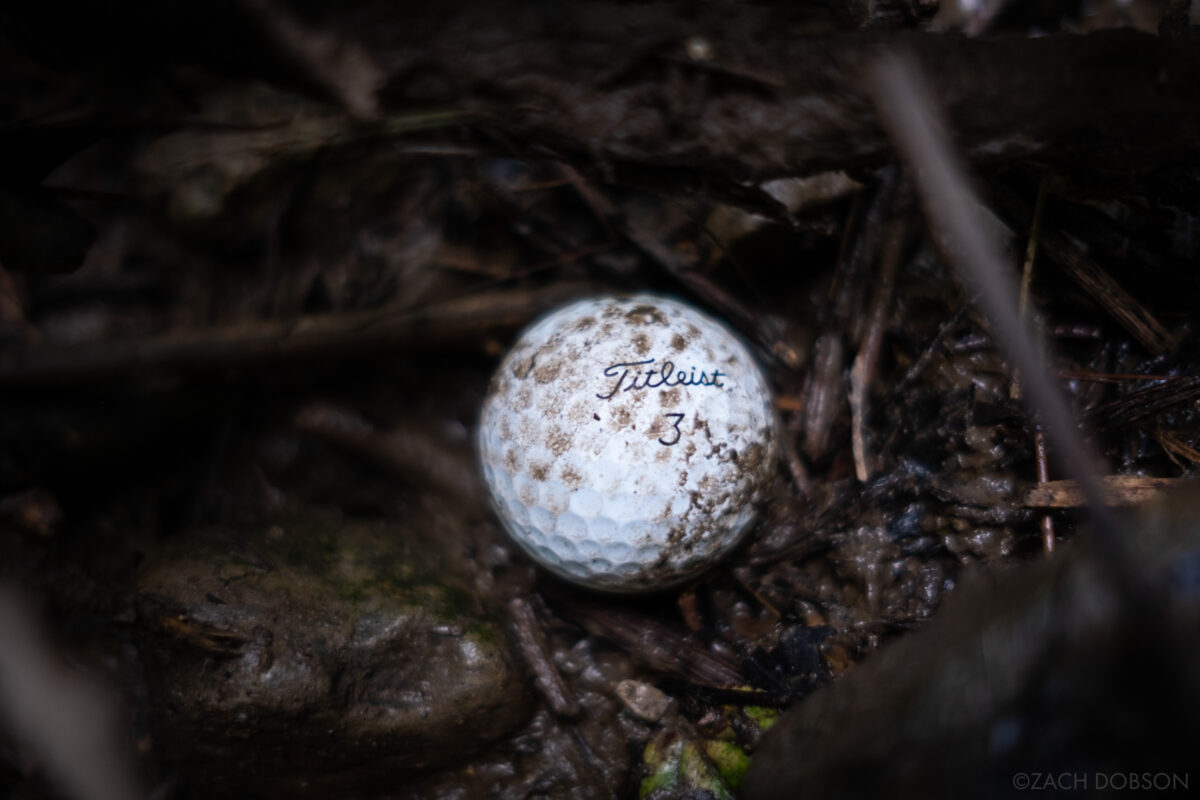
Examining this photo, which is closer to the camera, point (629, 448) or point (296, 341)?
point (629, 448)

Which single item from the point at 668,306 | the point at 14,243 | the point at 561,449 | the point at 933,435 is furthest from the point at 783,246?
the point at 14,243

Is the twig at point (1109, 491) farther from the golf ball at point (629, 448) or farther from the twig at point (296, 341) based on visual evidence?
the twig at point (296, 341)

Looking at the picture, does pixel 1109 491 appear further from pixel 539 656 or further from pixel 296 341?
pixel 296 341

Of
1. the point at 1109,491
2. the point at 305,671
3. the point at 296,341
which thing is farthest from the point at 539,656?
the point at 1109,491

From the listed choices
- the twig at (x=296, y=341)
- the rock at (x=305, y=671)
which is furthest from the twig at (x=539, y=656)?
the twig at (x=296, y=341)

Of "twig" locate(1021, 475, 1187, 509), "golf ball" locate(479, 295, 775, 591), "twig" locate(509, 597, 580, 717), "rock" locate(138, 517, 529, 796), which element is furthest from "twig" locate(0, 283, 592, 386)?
"twig" locate(1021, 475, 1187, 509)

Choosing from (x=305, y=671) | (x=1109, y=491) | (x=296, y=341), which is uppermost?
(x=296, y=341)

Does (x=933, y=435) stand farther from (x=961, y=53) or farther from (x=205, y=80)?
(x=205, y=80)
